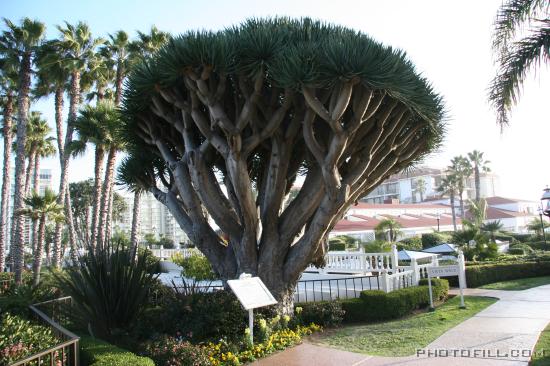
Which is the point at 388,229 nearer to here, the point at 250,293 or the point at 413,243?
the point at 413,243

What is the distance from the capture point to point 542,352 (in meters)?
6.15

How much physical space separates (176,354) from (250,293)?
4.75ft

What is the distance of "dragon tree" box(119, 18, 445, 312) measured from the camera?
24.5 feet

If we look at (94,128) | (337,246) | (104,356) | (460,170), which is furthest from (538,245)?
(104,356)

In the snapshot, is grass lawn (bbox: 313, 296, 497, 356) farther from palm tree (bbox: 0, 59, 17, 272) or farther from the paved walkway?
palm tree (bbox: 0, 59, 17, 272)

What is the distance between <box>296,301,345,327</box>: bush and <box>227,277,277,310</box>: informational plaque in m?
2.30

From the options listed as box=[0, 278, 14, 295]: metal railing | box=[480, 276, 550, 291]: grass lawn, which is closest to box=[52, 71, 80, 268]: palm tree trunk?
box=[0, 278, 14, 295]: metal railing

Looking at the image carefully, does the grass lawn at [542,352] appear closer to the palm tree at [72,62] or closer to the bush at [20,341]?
the bush at [20,341]

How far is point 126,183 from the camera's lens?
11.2m

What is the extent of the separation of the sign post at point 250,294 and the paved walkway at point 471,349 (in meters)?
0.87

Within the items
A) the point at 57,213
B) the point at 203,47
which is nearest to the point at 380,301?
the point at 203,47

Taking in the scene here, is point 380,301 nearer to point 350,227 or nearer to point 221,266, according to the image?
point 221,266

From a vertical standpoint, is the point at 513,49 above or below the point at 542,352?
above

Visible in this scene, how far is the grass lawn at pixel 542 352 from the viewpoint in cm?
567
